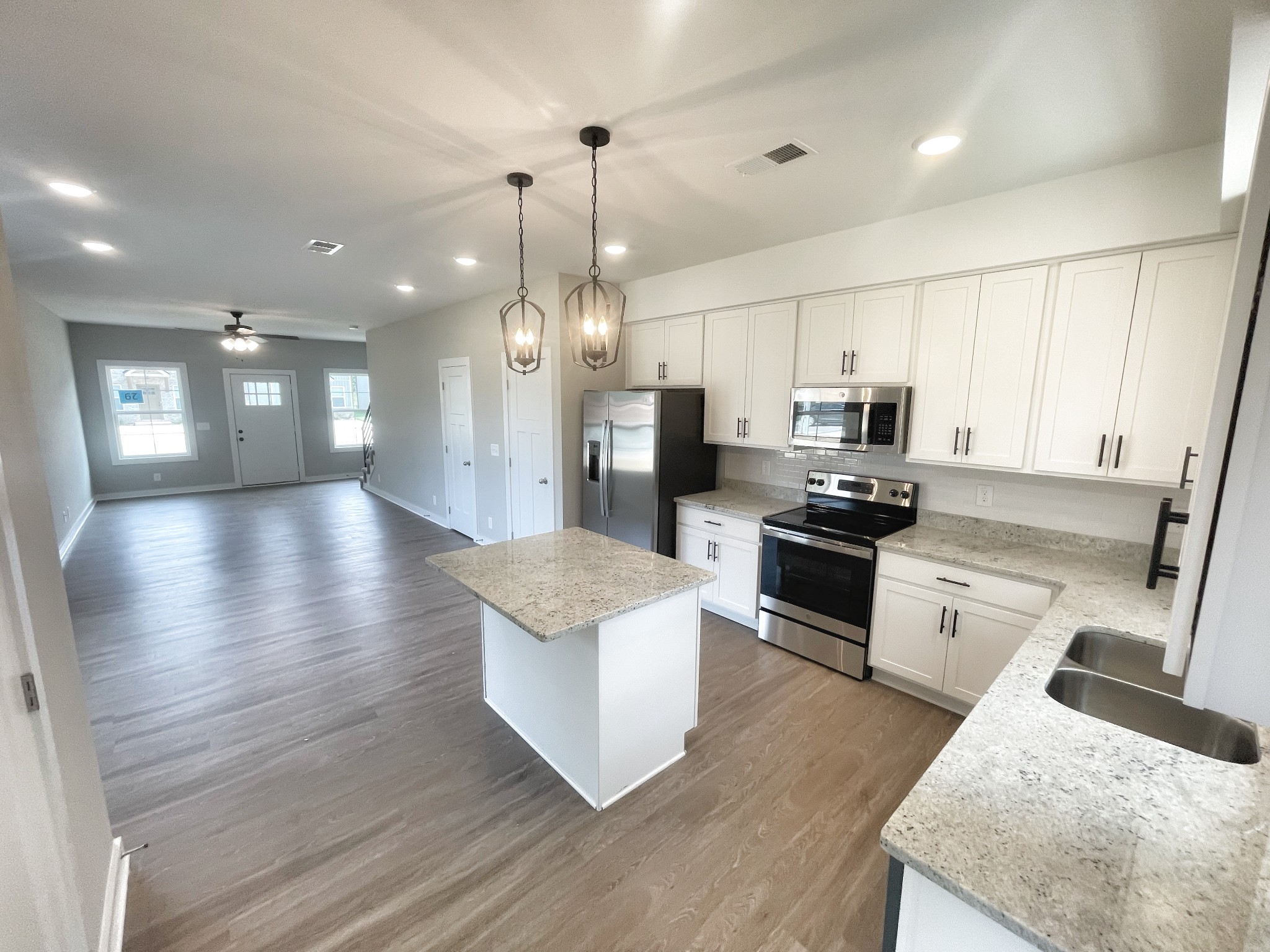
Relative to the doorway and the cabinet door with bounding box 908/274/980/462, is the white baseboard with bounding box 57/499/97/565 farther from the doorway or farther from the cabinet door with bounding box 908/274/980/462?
the cabinet door with bounding box 908/274/980/462

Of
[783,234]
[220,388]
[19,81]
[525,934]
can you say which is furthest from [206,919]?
[220,388]

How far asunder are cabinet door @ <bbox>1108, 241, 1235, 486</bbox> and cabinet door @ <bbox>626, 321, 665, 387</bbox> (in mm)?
2904

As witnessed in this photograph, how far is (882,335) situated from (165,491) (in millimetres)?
10640

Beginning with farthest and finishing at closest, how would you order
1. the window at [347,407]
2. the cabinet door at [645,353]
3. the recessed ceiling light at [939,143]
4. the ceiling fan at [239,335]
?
the window at [347,407] → the ceiling fan at [239,335] → the cabinet door at [645,353] → the recessed ceiling light at [939,143]

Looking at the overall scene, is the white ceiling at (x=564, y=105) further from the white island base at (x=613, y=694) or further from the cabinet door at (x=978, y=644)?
the cabinet door at (x=978, y=644)

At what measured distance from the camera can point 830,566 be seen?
3059 millimetres

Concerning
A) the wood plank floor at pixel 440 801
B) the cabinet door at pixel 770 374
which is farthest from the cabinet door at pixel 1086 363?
the wood plank floor at pixel 440 801

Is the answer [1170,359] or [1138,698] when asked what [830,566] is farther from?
[1170,359]

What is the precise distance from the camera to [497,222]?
9.89 feet

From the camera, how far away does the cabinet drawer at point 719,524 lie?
352 centimetres

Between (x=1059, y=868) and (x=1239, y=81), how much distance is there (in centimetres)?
149

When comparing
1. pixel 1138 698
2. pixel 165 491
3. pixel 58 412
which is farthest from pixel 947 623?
pixel 165 491

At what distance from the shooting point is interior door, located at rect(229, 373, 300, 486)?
28.7ft

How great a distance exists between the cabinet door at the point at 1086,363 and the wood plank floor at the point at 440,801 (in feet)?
5.00
